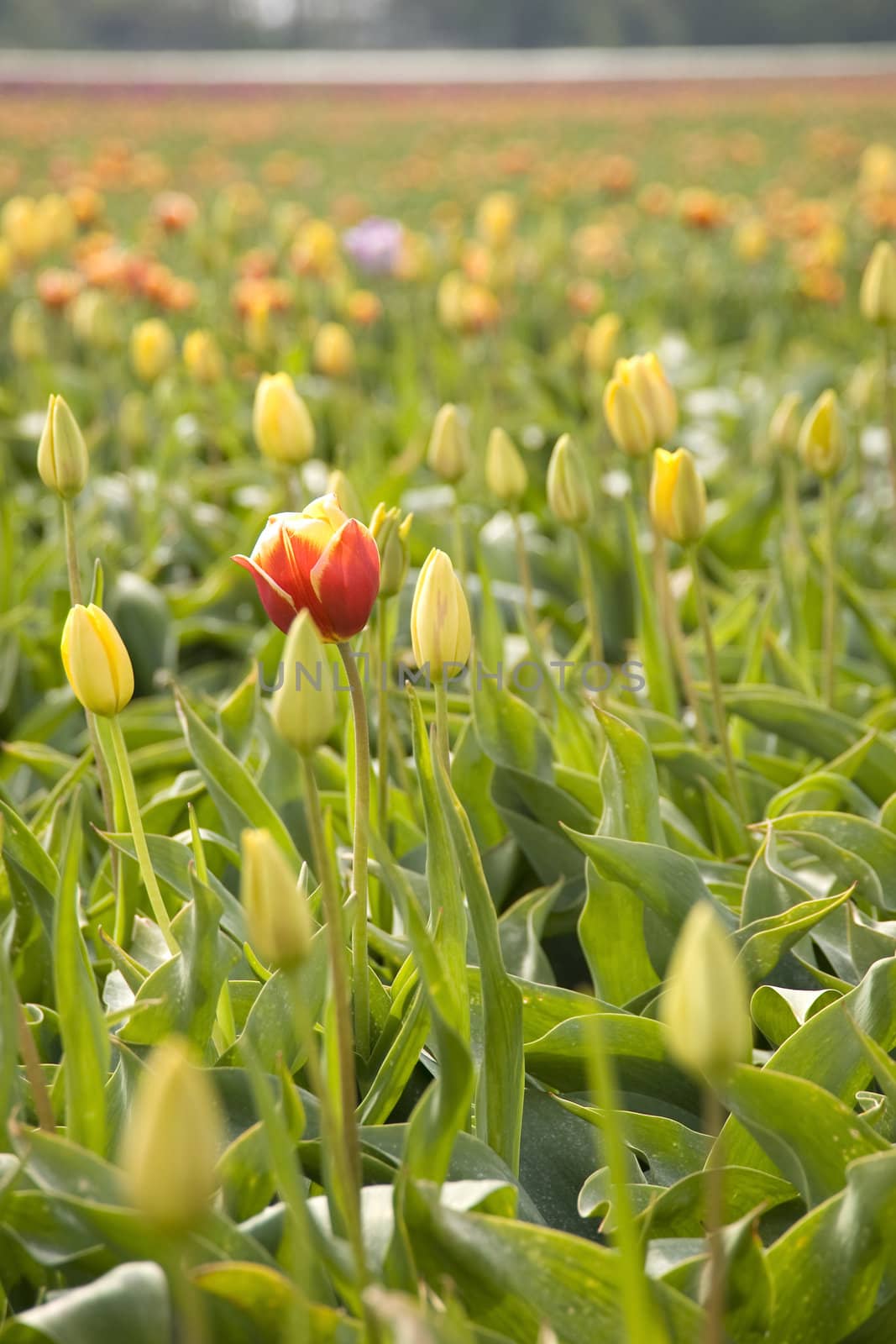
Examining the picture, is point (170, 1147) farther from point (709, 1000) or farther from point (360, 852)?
point (360, 852)

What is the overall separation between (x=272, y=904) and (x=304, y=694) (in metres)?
0.12

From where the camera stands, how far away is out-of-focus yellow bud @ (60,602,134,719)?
39.2 inches

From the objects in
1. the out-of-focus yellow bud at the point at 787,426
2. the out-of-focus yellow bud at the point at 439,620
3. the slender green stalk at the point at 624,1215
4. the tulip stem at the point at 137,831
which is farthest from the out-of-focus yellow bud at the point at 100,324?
the slender green stalk at the point at 624,1215

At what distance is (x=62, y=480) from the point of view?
1.29 metres

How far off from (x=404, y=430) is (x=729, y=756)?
2.15 m

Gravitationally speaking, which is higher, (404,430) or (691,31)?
(691,31)

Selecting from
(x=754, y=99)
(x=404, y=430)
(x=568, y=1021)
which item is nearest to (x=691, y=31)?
(x=754, y=99)

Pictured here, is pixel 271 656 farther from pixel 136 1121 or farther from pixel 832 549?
pixel 136 1121

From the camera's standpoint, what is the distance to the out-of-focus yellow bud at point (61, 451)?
128cm

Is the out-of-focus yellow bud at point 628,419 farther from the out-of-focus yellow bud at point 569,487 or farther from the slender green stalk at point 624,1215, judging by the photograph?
the slender green stalk at point 624,1215

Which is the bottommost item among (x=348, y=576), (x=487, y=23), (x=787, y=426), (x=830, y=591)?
(x=830, y=591)

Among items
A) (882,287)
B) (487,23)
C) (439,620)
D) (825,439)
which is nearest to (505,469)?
(825,439)

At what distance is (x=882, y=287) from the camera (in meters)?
1.96

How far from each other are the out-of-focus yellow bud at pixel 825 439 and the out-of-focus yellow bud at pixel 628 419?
0.70 ft
